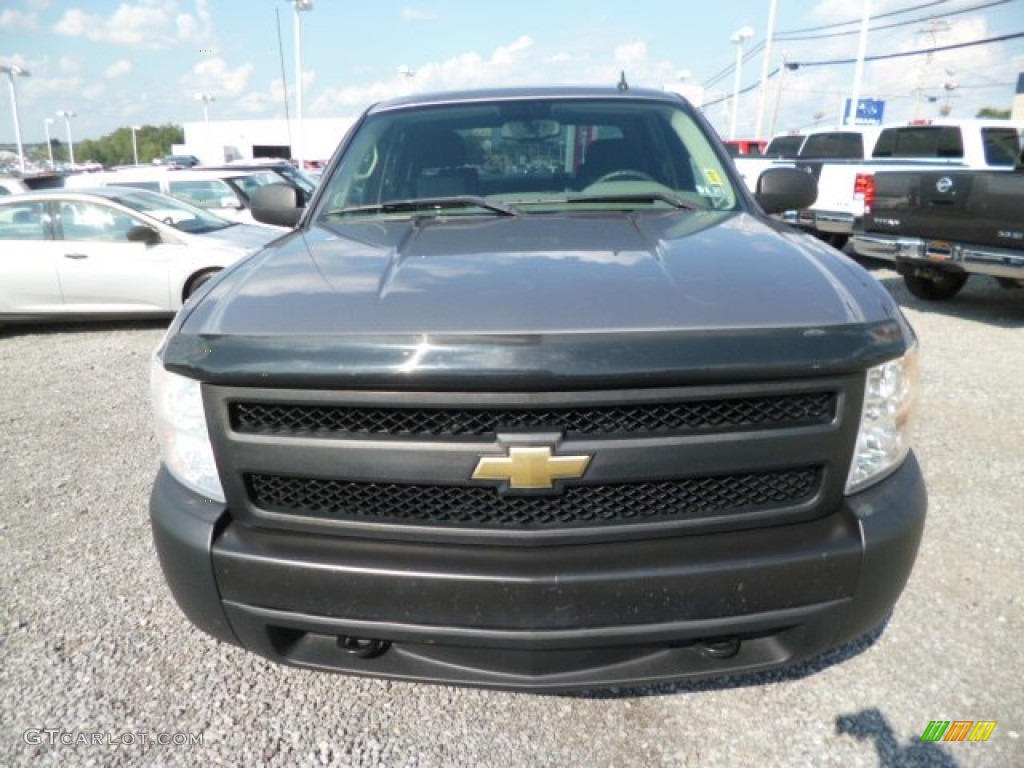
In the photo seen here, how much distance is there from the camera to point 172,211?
8.54 meters

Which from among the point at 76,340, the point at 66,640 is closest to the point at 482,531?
Result: the point at 66,640

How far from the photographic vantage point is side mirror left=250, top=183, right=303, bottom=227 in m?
3.19

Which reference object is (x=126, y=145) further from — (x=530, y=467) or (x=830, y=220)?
(x=530, y=467)

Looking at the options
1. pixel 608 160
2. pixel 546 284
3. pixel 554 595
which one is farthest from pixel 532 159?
pixel 554 595

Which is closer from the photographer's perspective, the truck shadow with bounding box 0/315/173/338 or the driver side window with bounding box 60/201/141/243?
the driver side window with bounding box 60/201/141/243

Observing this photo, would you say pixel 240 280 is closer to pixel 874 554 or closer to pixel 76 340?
pixel 874 554

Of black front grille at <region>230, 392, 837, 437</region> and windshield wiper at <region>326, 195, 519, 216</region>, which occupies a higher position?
windshield wiper at <region>326, 195, 519, 216</region>

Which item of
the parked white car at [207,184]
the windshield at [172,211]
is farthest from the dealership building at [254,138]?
the windshield at [172,211]

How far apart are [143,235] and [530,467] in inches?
297

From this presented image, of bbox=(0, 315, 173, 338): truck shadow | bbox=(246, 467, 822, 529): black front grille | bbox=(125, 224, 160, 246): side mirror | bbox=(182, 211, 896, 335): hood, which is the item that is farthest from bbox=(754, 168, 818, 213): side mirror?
bbox=(0, 315, 173, 338): truck shadow

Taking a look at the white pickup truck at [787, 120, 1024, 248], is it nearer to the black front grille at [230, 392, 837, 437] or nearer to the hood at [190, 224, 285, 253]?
the hood at [190, 224, 285, 253]

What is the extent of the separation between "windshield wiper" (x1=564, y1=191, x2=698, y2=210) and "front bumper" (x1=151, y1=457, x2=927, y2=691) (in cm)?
130

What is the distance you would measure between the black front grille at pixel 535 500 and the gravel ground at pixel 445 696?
2.71ft

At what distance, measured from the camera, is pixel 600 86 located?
347cm
